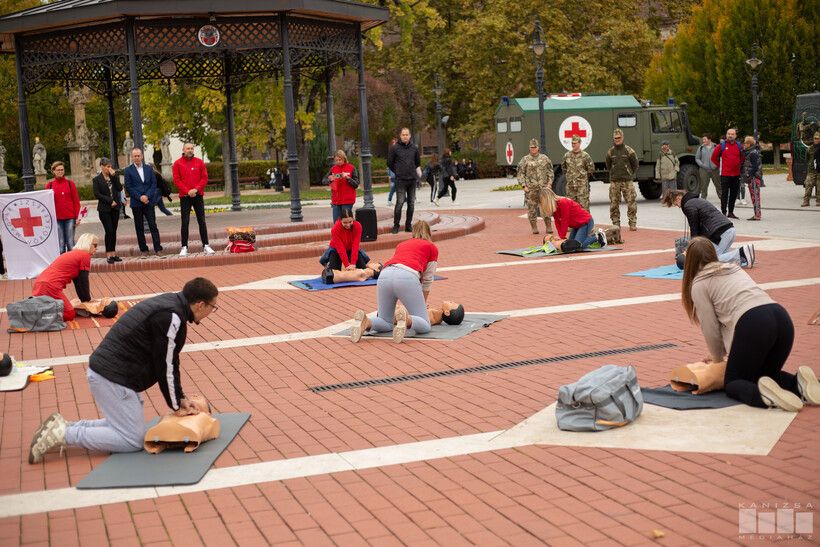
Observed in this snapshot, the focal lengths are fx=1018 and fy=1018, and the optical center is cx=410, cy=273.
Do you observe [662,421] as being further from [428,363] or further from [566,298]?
[566,298]

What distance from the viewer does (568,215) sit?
1644 cm

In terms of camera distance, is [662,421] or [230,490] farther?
[662,421]

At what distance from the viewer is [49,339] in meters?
11.1

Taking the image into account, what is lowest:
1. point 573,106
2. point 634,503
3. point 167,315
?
point 634,503

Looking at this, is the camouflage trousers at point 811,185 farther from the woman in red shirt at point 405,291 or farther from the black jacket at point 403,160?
the woman in red shirt at point 405,291

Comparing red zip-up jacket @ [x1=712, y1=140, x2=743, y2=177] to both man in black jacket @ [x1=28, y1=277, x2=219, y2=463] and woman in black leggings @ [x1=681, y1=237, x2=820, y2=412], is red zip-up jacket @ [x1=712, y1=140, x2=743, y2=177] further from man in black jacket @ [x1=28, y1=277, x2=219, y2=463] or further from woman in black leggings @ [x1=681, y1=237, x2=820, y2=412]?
man in black jacket @ [x1=28, y1=277, x2=219, y2=463]

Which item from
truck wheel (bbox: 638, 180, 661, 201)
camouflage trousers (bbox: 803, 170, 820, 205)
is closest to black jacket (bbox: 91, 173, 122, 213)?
camouflage trousers (bbox: 803, 170, 820, 205)

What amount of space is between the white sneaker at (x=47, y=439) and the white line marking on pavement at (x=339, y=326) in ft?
10.4

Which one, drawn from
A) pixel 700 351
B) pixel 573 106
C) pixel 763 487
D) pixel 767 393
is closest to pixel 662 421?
pixel 767 393

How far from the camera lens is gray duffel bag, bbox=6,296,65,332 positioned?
1148cm

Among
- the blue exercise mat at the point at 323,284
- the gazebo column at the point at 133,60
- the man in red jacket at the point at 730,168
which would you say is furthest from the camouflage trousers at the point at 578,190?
the gazebo column at the point at 133,60

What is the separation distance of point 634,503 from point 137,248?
1500cm

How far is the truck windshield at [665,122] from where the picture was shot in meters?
27.4

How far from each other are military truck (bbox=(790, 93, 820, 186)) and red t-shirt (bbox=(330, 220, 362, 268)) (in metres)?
18.6
